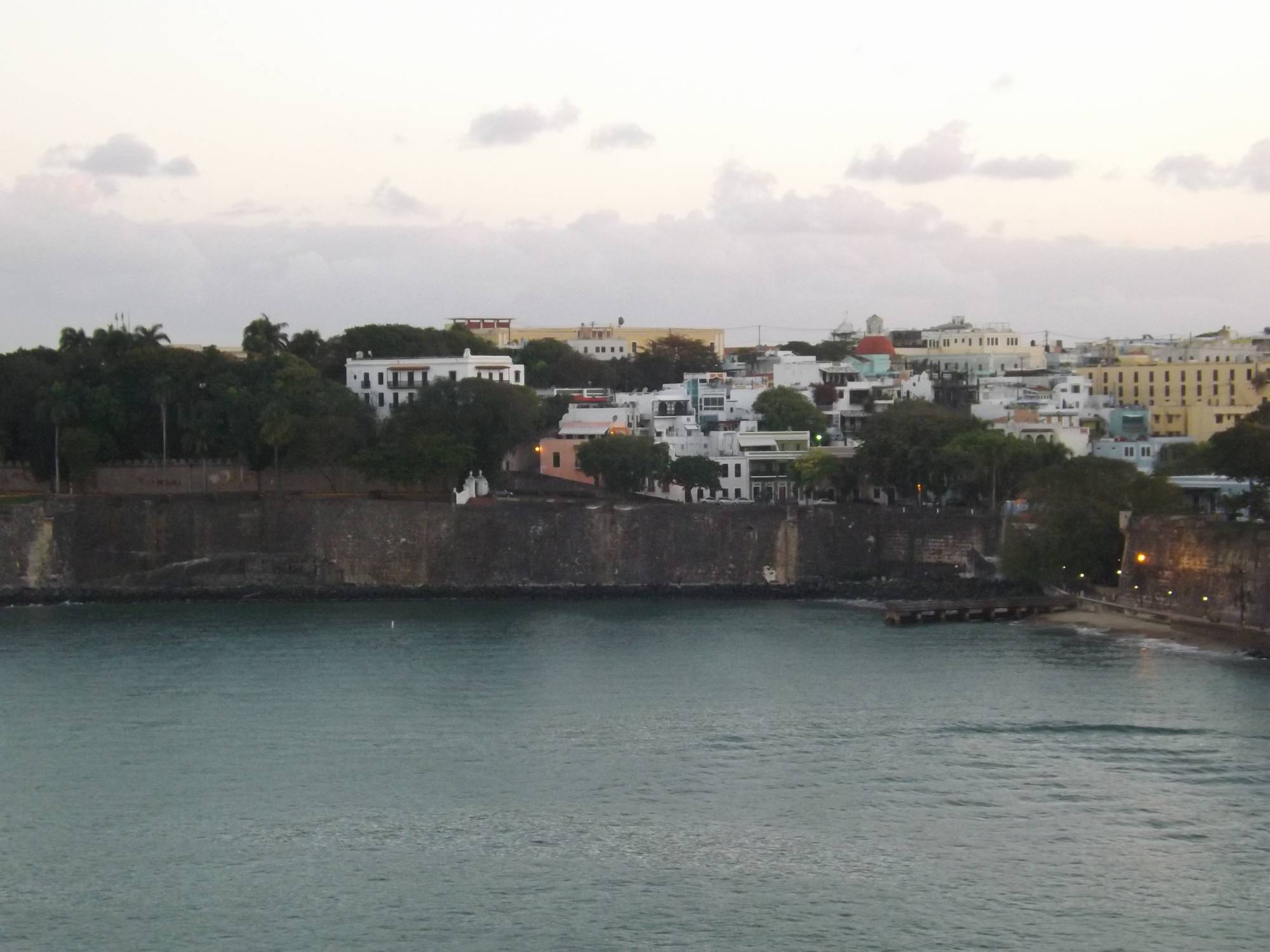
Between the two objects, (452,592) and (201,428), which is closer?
(452,592)

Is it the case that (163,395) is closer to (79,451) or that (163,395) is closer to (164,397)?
(164,397)

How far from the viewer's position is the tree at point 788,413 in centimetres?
5666

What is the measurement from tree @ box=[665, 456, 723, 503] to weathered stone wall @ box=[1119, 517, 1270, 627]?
14504 millimetres

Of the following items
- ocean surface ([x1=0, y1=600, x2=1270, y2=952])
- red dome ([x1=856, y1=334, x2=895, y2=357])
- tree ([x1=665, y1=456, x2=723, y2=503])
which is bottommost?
ocean surface ([x1=0, y1=600, x2=1270, y2=952])

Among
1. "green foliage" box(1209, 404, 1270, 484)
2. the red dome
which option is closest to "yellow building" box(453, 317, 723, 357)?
the red dome

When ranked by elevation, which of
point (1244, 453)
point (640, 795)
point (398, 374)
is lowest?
point (640, 795)

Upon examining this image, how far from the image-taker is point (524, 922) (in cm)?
1942

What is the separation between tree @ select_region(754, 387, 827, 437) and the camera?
5666 cm

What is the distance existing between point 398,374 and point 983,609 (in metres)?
22.7

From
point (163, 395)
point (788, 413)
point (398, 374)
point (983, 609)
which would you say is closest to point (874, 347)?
point (788, 413)

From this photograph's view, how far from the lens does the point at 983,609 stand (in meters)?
40.1

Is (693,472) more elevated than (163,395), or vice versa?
(163,395)

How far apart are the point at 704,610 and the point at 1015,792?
1919cm

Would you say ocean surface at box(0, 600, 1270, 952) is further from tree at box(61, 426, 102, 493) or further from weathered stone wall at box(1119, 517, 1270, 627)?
tree at box(61, 426, 102, 493)
